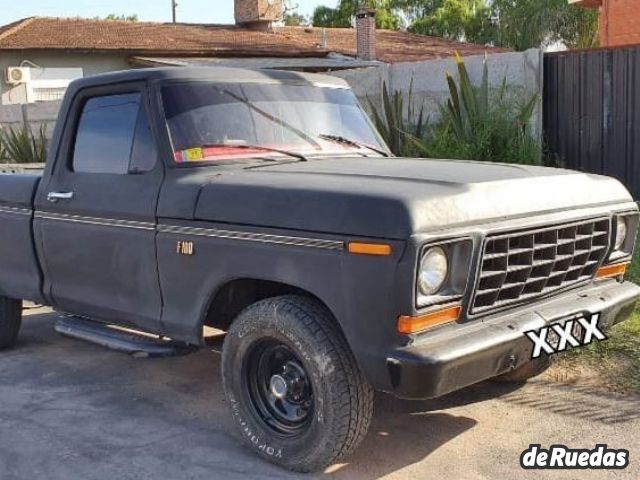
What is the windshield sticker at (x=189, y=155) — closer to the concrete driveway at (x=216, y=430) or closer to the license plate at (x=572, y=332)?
the concrete driveway at (x=216, y=430)

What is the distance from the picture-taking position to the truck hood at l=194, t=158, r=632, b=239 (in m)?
3.46

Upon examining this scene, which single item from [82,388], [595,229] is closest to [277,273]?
[595,229]

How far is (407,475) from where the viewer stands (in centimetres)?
392

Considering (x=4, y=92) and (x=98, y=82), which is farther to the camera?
(x=4, y=92)

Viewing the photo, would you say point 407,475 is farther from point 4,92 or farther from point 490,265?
point 4,92

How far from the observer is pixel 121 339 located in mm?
4695

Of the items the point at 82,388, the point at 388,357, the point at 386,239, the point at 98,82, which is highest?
the point at 98,82

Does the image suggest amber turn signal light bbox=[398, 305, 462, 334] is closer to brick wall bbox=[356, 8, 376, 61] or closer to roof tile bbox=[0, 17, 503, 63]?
roof tile bbox=[0, 17, 503, 63]

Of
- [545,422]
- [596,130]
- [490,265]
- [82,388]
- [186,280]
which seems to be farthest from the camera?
[596,130]

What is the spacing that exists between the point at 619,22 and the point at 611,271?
15998 mm

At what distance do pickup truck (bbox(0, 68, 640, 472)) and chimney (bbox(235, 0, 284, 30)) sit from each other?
25.0m

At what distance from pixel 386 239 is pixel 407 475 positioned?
1234mm

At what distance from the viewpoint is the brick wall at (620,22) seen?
18203mm

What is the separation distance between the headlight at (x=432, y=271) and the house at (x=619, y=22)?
15910 mm
